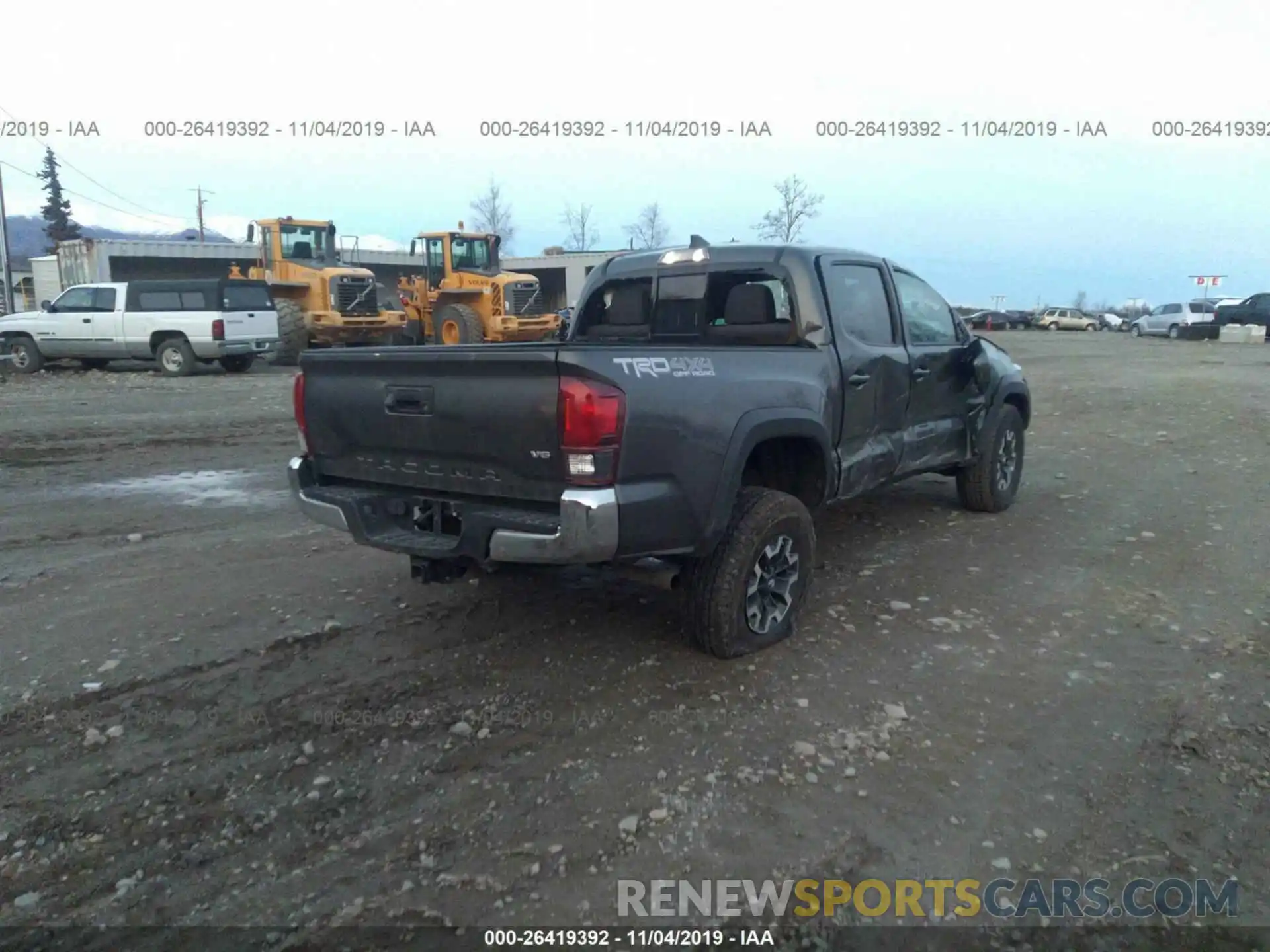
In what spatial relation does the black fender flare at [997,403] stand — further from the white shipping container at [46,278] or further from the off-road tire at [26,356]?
the white shipping container at [46,278]

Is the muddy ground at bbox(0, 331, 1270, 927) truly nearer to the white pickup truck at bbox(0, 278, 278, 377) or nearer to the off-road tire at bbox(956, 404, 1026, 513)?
the off-road tire at bbox(956, 404, 1026, 513)

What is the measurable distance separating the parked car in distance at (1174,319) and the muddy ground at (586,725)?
115 feet

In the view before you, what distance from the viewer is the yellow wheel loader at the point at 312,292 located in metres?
20.6

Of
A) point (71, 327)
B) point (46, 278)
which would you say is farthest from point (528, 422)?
point (46, 278)

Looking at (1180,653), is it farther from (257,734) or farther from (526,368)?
(257,734)

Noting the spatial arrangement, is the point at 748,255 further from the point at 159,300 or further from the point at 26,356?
the point at 26,356

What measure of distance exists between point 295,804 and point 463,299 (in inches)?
793

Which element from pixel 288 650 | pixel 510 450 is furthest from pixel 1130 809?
pixel 288 650

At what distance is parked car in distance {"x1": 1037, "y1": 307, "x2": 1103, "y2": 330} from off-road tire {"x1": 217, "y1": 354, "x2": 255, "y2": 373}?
47783mm

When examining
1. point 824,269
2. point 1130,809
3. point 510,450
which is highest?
point 824,269

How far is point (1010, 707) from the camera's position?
3.95 meters

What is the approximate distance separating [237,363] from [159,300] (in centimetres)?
186

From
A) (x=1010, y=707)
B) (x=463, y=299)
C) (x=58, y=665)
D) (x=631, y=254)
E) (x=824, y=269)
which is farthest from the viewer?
(x=463, y=299)

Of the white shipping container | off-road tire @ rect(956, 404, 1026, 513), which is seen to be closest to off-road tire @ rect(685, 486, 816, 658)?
off-road tire @ rect(956, 404, 1026, 513)
